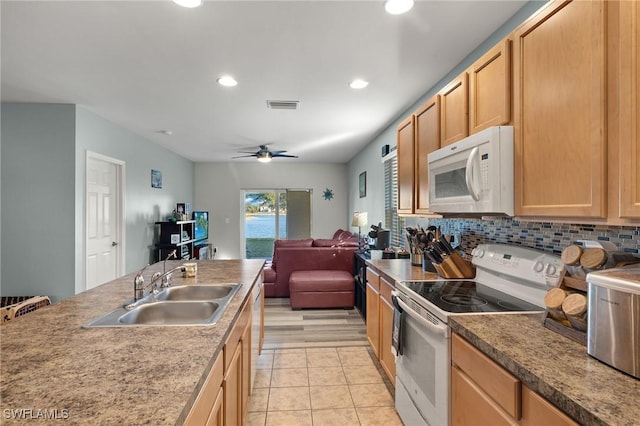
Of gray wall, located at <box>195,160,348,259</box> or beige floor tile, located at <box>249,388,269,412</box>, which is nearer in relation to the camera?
beige floor tile, located at <box>249,388,269,412</box>

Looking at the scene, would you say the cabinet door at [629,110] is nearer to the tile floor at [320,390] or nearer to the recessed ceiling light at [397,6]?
the recessed ceiling light at [397,6]

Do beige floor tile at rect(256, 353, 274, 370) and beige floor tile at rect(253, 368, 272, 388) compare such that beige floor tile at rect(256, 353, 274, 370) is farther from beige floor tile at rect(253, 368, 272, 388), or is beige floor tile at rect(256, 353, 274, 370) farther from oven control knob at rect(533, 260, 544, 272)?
oven control knob at rect(533, 260, 544, 272)

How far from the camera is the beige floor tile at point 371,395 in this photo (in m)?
2.25

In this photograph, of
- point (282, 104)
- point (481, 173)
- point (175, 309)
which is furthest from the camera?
point (282, 104)

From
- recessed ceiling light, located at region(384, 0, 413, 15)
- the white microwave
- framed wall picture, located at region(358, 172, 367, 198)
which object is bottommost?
the white microwave

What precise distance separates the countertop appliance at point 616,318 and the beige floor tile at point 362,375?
6.20 ft

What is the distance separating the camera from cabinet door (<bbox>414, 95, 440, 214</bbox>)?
224cm

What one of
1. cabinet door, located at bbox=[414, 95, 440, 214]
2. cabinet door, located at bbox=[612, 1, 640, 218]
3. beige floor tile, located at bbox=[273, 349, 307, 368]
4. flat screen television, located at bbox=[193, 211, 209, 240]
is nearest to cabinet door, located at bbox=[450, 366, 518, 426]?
cabinet door, located at bbox=[612, 1, 640, 218]

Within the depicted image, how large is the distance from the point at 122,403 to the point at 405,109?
3.67 m

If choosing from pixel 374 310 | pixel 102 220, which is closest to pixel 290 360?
pixel 374 310

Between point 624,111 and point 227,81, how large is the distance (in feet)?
9.17

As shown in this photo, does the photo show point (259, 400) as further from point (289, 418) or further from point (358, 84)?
point (358, 84)

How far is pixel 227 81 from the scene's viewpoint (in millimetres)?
2883

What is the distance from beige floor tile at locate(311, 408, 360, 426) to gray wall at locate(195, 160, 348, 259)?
5.99m
